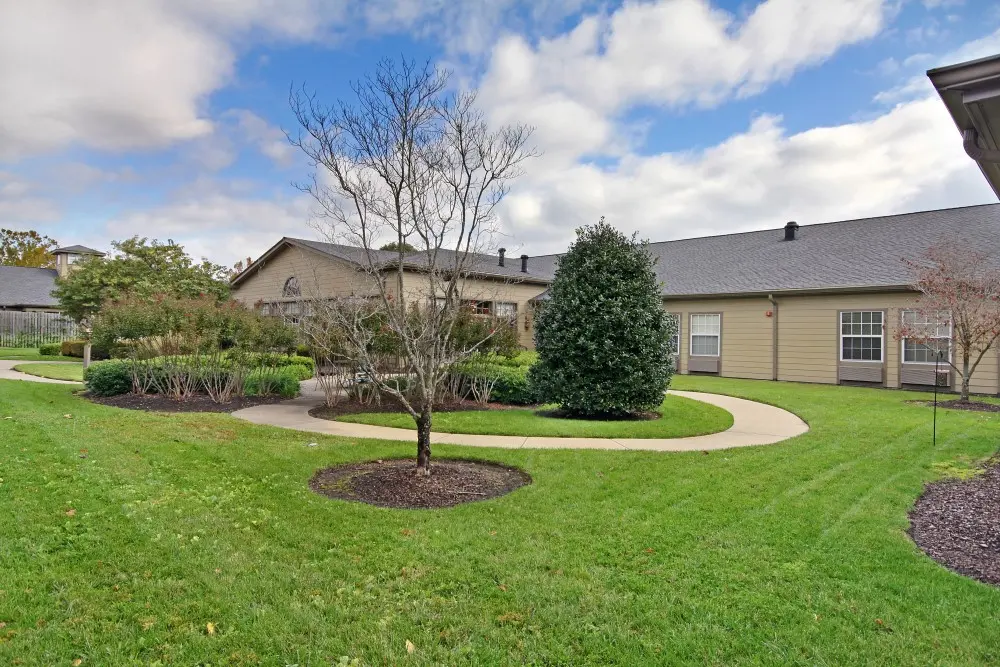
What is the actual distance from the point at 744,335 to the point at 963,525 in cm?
1387

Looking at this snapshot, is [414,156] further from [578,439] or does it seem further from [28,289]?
[28,289]

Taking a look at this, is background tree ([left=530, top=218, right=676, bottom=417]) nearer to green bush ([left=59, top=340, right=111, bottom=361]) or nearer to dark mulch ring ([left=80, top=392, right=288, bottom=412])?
dark mulch ring ([left=80, top=392, right=288, bottom=412])

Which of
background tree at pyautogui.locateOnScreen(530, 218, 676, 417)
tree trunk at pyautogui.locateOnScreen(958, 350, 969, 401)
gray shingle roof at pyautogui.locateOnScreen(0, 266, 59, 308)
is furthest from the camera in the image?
gray shingle roof at pyautogui.locateOnScreen(0, 266, 59, 308)

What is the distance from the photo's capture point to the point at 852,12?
8.46 metres

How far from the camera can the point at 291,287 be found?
21188 mm

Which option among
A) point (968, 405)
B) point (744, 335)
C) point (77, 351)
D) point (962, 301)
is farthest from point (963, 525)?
point (77, 351)

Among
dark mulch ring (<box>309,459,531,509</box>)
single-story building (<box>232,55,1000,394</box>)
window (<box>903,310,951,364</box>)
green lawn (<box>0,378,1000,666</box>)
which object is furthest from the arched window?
window (<box>903,310,951,364</box>)

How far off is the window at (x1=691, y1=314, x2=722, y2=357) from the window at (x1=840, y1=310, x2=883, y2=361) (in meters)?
3.46

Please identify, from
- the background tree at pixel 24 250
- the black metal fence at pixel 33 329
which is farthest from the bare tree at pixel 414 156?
the background tree at pixel 24 250

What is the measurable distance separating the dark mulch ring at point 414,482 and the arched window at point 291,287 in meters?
16.0

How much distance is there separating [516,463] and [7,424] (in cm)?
646

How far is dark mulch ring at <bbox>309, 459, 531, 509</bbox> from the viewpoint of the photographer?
16.5ft

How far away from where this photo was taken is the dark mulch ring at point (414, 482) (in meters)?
5.04

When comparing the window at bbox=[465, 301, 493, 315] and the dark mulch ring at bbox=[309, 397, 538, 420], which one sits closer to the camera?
the dark mulch ring at bbox=[309, 397, 538, 420]
